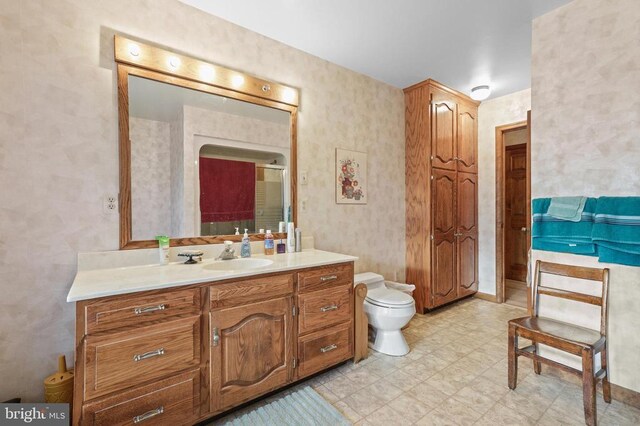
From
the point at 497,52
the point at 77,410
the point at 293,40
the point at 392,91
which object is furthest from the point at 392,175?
the point at 77,410

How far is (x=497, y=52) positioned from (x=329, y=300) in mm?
Result: 2652

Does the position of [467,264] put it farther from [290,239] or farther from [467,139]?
[290,239]

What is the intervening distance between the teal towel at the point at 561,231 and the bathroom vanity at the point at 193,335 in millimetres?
1499

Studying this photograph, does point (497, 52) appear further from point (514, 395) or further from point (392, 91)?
point (514, 395)

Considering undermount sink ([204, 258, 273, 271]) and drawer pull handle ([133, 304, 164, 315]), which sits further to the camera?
undermount sink ([204, 258, 273, 271])

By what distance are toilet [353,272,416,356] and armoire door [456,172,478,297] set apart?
149cm

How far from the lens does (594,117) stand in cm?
186

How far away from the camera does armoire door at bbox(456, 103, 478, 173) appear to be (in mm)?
3477

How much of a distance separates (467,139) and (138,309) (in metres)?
3.81

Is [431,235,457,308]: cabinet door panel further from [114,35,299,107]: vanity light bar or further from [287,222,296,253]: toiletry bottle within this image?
[114,35,299,107]: vanity light bar

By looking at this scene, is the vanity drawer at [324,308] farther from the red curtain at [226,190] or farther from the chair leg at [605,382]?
the chair leg at [605,382]

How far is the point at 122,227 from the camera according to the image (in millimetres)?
1715

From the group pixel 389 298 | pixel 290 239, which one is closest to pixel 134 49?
pixel 290 239

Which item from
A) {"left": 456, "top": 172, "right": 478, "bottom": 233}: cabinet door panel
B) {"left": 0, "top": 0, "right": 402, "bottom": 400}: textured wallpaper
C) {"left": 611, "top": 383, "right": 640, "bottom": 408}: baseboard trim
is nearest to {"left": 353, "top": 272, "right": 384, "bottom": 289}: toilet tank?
{"left": 456, "top": 172, "right": 478, "bottom": 233}: cabinet door panel
